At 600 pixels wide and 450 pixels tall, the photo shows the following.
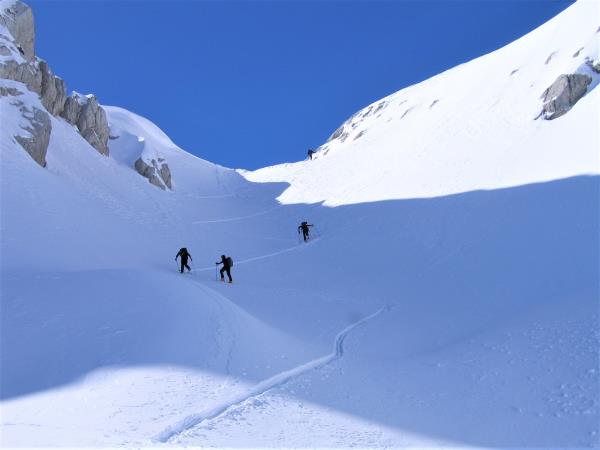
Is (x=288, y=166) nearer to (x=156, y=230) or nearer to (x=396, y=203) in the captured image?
(x=396, y=203)

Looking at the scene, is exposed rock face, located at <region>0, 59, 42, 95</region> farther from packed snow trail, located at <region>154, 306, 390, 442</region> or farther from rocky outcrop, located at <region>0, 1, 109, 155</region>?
packed snow trail, located at <region>154, 306, 390, 442</region>

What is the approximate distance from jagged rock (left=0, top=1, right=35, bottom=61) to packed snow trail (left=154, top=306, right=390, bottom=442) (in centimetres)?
3404

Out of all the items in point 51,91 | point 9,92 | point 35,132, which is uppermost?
point 51,91

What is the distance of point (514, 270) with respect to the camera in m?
17.0

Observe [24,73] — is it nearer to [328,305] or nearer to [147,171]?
[147,171]

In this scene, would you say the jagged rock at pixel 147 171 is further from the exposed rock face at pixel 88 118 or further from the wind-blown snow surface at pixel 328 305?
the wind-blown snow surface at pixel 328 305

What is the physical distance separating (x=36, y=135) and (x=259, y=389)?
24.8 m

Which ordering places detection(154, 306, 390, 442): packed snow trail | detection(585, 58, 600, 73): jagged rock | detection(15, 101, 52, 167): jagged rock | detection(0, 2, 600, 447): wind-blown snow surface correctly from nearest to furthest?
detection(154, 306, 390, 442): packed snow trail < detection(0, 2, 600, 447): wind-blown snow surface < detection(15, 101, 52, 167): jagged rock < detection(585, 58, 600, 73): jagged rock

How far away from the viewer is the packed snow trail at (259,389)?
6.86m

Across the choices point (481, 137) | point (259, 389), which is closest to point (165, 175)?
point (481, 137)

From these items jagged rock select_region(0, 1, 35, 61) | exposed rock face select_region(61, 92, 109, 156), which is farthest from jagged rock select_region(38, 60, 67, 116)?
jagged rock select_region(0, 1, 35, 61)

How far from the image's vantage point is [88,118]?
1575 inches

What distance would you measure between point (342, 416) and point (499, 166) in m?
25.2

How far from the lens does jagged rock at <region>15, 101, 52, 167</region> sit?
25781mm
